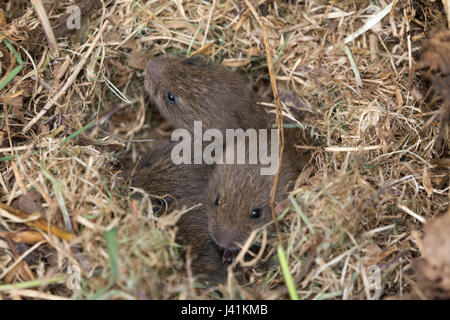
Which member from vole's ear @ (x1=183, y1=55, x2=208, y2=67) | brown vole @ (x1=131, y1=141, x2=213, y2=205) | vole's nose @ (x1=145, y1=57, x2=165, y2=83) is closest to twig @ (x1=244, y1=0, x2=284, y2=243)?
vole's ear @ (x1=183, y1=55, x2=208, y2=67)

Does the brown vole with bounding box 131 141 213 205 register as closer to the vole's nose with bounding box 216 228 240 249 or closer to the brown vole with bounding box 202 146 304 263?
the brown vole with bounding box 202 146 304 263

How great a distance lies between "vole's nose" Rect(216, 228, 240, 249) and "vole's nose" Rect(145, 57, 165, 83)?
1.55m

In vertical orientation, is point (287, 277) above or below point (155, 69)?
below

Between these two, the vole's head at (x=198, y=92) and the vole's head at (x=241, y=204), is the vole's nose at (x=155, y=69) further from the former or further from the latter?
the vole's head at (x=241, y=204)

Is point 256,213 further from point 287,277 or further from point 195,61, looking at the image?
point 195,61

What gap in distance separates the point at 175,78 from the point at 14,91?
52.0 inches

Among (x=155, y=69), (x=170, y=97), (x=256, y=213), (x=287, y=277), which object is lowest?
(x=256, y=213)

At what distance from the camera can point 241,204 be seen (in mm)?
3492

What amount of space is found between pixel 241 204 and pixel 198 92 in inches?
44.7

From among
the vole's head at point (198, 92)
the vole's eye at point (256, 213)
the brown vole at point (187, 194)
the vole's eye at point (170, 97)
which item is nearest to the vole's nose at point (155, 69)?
the vole's head at point (198, 92)

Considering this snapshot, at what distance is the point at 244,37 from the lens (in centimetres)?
435

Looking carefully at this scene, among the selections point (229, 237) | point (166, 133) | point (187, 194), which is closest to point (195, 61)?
point (166, 133)
